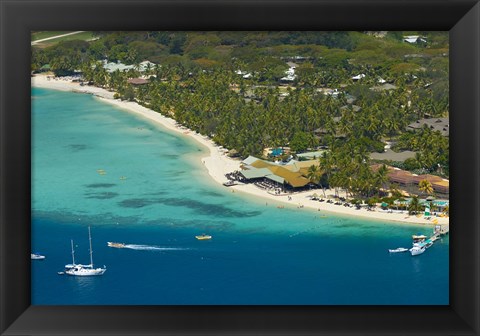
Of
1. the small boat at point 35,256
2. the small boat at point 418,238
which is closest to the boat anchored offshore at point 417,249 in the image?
the small boat at point 418,238

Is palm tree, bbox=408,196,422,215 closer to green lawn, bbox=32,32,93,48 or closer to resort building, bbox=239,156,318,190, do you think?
resort building, bbox=239,156,318,190

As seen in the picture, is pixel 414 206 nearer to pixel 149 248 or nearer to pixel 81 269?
pixel 149 248

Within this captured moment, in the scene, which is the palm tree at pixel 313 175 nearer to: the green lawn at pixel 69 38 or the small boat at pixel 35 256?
the green lawn at pixel 69 38

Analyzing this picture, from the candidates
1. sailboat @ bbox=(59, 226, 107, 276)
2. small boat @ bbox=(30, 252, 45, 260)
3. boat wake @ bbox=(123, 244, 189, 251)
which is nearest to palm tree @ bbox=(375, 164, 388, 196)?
boat wake @ bbox=(123, 244, 189, 251)

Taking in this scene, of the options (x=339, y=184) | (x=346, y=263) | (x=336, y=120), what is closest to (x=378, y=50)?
(x=336, y=120)

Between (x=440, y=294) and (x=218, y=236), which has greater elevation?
(x=218, y=236)
